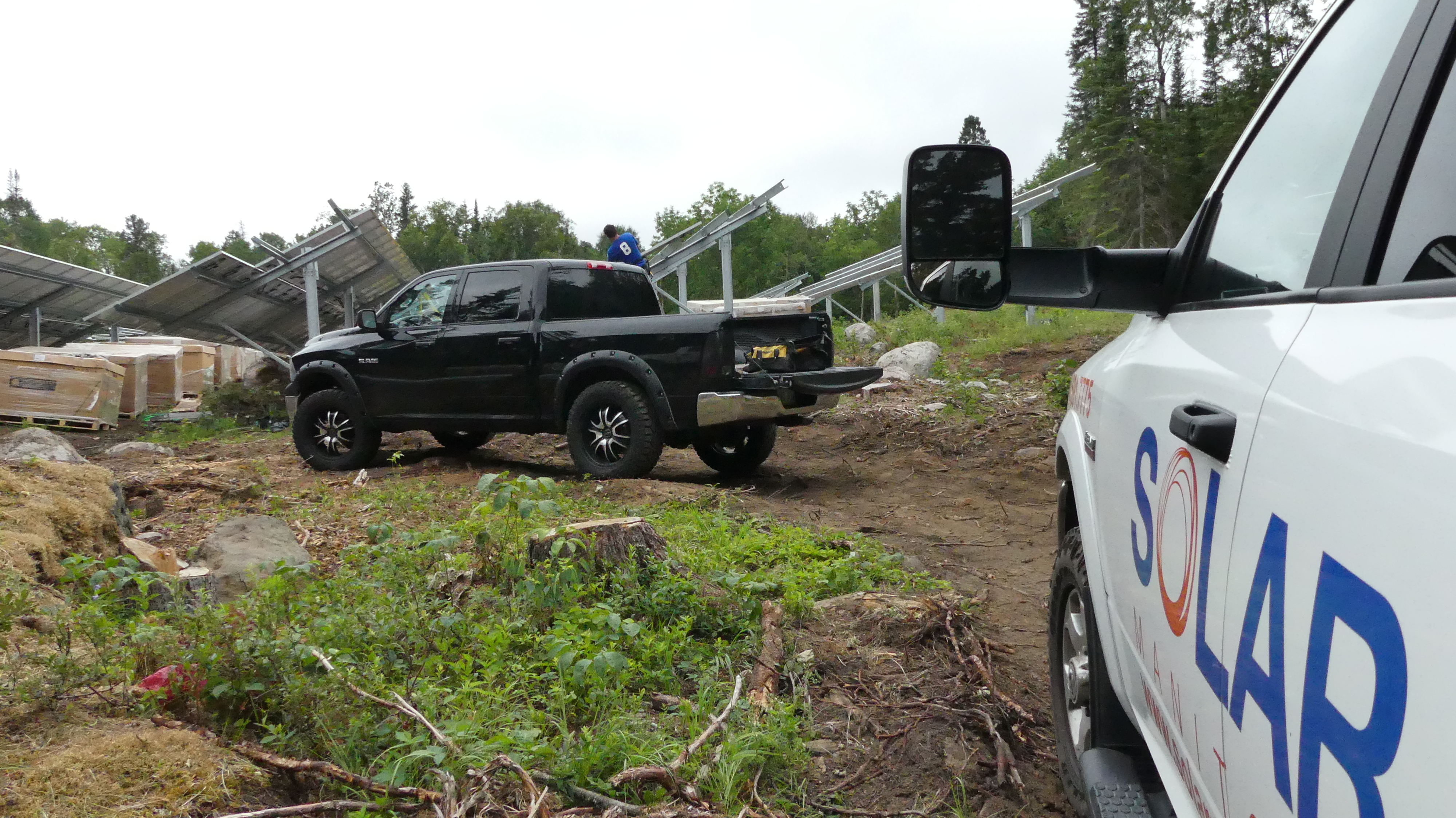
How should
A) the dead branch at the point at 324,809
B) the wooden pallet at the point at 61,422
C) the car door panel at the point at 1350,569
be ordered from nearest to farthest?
1. the car door panel at the point at 1350,569
2. the dead branch at the point at 324,809
3. the wooden pallet at the point at 61,422

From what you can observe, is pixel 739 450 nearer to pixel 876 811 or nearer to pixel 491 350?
pixel 491 350

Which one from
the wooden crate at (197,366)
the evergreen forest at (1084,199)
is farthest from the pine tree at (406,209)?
the wooden crate at (197,366)

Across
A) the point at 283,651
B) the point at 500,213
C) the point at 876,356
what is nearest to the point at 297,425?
the point at 283,651

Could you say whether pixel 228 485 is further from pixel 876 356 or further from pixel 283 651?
pixel 876 356

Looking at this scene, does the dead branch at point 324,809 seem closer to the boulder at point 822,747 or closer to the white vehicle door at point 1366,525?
the boulder at point 822,747

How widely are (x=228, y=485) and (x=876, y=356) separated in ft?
42.7

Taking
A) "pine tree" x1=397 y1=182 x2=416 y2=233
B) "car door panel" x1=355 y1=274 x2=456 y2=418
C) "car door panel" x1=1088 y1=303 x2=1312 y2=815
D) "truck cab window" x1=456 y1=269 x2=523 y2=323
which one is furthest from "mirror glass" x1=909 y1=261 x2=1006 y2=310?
"pine tree" x1=397 y1=182 x2=416 y2=233

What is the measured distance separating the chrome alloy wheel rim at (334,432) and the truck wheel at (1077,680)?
8450 mm

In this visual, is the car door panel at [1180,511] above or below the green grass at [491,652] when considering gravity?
above

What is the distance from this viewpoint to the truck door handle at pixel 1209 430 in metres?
1.33

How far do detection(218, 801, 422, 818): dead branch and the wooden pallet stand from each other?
1323cm

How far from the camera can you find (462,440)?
36.5ft

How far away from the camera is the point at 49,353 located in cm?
1381

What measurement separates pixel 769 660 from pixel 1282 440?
280 cm
